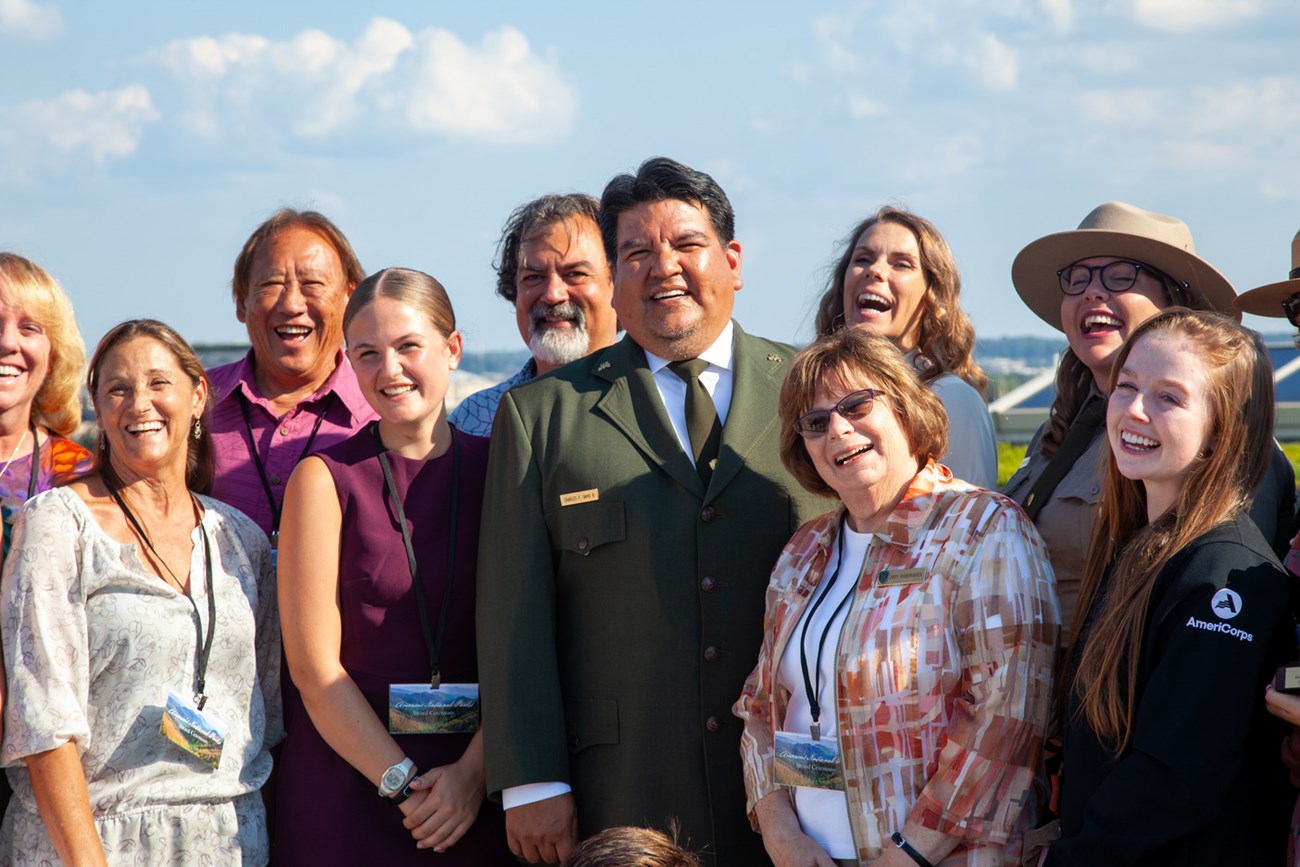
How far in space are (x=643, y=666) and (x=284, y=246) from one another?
2.26 meters

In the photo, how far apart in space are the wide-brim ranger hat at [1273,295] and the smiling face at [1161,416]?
0.72 m

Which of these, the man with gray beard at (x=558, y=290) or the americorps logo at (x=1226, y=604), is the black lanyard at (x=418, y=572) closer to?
the man with gray beard at (x=558, y=290)

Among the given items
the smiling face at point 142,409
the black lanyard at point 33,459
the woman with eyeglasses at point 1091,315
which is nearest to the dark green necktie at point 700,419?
the woman with eyeglasses at point 1091,315

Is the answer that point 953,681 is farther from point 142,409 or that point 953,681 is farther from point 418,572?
point 142,409

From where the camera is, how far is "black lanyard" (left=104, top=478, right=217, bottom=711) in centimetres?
357

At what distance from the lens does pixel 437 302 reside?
13.0 feet

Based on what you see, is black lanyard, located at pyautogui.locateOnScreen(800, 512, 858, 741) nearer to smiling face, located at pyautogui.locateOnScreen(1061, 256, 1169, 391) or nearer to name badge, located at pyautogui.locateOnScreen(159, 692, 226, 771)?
smiling face, located at pyautogui.locateOnScreen(1061, 256, 1169, 391)

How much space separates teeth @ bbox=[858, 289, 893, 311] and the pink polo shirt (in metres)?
1.92

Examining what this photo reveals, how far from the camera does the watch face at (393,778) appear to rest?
11.7ft

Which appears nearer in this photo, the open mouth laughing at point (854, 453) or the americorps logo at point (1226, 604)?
the americorps logo at point (1226, 604)

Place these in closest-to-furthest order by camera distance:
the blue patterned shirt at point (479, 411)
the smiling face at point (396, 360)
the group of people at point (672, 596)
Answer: the group of people at point (672, 596), the smiling face at point (396, 360), the blue patterned shirt at point (479, 411)

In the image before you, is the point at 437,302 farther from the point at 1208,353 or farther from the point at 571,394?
the point at 1208,353

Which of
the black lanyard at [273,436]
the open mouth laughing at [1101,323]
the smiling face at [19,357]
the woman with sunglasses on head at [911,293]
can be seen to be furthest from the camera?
the woman with sunglasses on head at [911,293]

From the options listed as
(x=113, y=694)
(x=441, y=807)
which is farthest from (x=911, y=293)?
(x=113, y=694)
